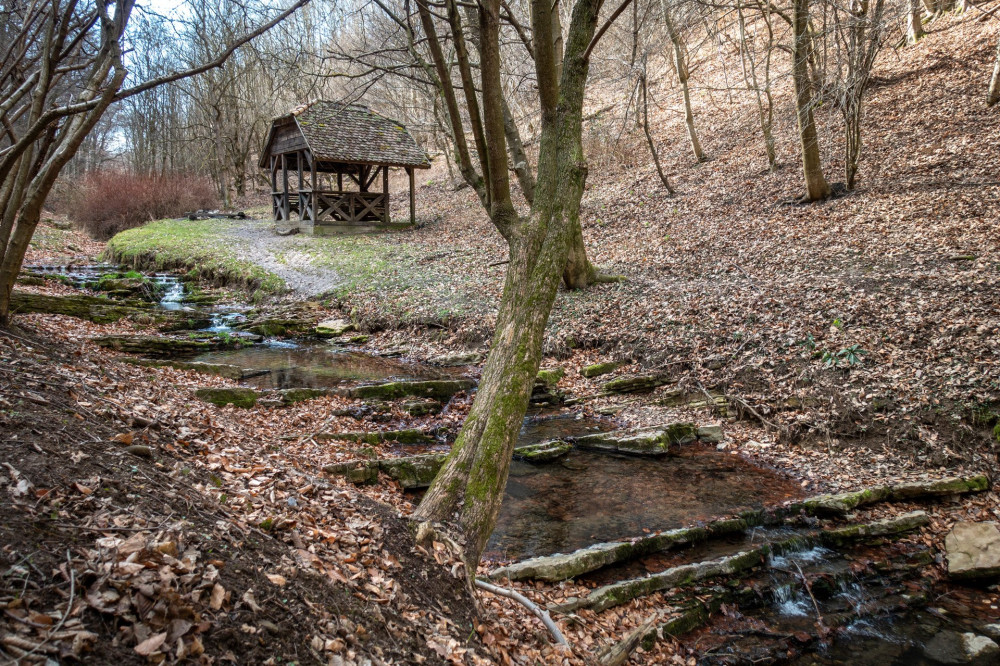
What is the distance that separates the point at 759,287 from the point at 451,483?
7868 millimetres

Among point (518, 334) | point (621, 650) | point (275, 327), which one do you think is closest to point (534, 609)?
point (621, 650)

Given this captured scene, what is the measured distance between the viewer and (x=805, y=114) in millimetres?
12570

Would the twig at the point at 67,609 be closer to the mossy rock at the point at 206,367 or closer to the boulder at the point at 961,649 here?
the boulder at the point at 961,649

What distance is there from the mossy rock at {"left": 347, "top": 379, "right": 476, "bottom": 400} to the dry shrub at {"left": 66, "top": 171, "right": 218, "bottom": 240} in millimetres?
23464

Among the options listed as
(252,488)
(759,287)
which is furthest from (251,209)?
(252,488)

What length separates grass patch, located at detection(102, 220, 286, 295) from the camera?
1609 cm

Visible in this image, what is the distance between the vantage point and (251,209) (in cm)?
3161

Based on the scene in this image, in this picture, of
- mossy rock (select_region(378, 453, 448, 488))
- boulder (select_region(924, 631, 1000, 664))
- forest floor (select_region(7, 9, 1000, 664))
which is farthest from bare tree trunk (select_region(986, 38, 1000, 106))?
mossy rock (select_region(378, 453, 448, 488))

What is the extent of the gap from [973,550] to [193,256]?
62.4ft

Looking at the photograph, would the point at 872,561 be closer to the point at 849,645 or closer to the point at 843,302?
the point at 849,645

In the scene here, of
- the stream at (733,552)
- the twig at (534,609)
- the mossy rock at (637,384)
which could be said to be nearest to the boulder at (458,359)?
the stream at (733,552)

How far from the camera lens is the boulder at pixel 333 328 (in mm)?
12473

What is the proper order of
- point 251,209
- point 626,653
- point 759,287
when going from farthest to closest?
point 251,209, point 759,287, point 626,653

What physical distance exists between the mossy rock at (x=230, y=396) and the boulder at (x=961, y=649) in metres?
7.22
